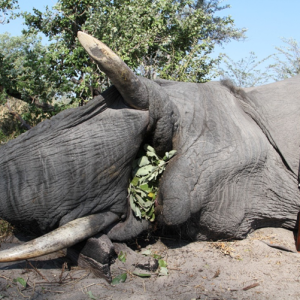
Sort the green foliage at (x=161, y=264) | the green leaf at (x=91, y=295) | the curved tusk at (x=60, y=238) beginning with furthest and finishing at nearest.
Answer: the green foliage at (x=161, y=264) < the curved tusk at (x=60, y=238) < the green leaf at (x=91, y=295)

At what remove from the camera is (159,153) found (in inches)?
146

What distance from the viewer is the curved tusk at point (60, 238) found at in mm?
2980

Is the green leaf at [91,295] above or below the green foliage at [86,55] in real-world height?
below

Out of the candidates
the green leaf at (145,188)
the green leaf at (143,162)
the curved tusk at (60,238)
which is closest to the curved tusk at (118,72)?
the green leaf at (143,162)

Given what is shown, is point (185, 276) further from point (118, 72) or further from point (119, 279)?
point (118, 72)

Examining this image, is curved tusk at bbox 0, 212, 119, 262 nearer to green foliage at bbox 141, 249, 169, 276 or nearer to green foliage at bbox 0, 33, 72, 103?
green foliage at bbox 141, 249, 169, 276

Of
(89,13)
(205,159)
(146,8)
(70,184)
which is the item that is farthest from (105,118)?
(146,8)

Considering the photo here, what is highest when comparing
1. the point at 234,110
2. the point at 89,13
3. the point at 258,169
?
the point at 89,13

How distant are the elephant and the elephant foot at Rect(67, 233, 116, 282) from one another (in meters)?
0.08

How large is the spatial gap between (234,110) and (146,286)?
1949 millimetres

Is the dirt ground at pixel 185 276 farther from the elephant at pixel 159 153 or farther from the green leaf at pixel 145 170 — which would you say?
the green leaf at pixel 145 170

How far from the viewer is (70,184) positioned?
128 inches

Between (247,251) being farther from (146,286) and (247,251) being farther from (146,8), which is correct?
(146,8)

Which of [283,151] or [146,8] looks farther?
[146,8]
